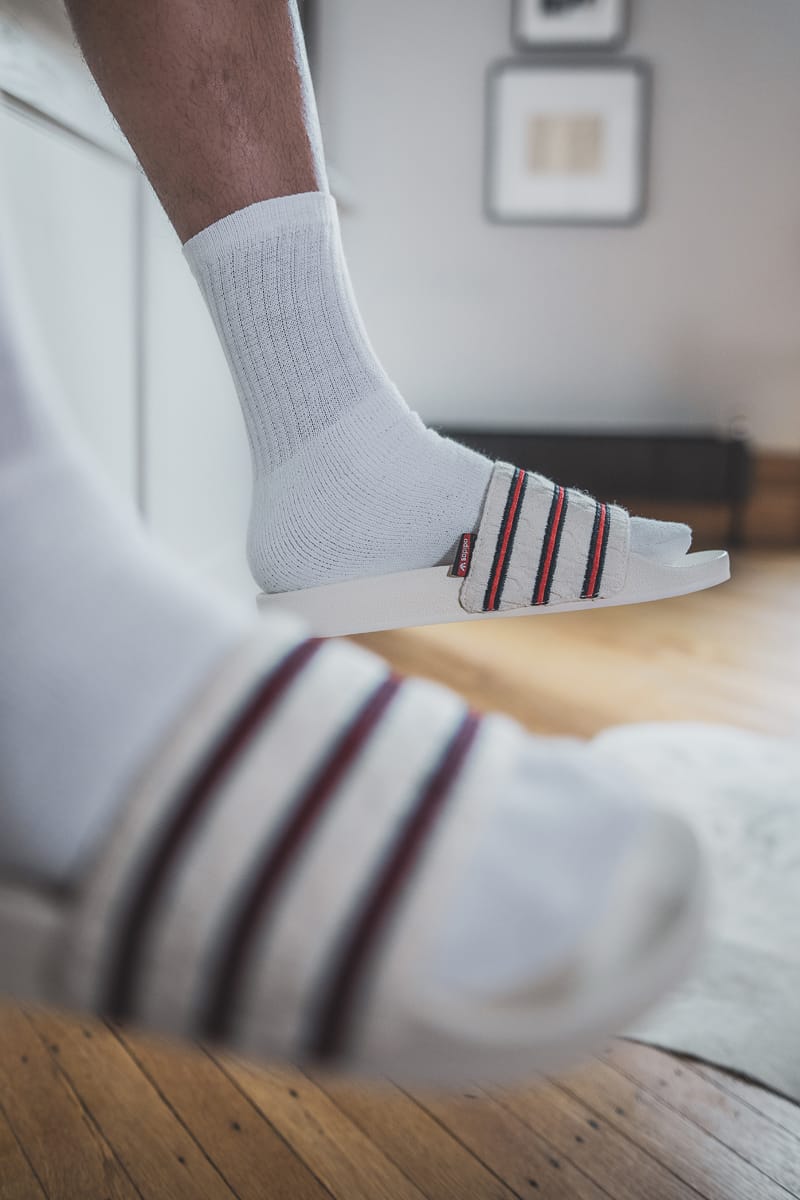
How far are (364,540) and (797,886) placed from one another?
1.89ft

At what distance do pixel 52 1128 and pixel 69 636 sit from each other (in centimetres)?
42

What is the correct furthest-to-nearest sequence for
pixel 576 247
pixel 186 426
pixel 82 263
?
pixel 576 247 < pixel 186 426 < pixel 82 263

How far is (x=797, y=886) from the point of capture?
3.04ft

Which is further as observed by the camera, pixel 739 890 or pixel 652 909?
pixel 739 890

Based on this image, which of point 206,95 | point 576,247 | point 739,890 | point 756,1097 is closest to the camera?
point 206,95

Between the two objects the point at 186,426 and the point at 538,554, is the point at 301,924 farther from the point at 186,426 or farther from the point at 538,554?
the point at 186,426

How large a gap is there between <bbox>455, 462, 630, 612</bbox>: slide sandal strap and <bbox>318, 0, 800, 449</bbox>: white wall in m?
3.03

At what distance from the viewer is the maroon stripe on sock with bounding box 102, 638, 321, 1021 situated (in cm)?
24

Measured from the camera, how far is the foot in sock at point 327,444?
1.95 feet

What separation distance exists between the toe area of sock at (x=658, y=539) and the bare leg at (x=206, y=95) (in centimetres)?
30

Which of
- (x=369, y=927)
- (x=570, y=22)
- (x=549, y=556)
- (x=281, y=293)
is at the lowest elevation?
(x=369, y=927)

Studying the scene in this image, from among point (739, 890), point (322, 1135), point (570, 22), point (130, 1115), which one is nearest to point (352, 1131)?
point (322, 1135)

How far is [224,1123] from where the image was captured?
0.58 metres

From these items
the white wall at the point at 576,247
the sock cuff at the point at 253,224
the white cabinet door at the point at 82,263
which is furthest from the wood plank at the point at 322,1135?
the white wall at the point at 576,247
